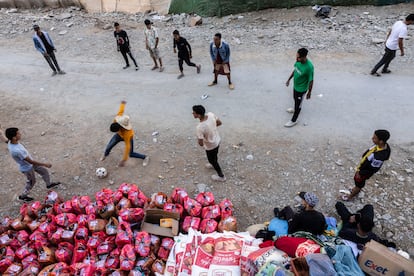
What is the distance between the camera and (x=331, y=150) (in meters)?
5.19

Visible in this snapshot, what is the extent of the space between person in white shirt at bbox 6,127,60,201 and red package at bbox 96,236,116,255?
1664 mm

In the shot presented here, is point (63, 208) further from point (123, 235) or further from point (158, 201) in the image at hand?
point (158, 201)

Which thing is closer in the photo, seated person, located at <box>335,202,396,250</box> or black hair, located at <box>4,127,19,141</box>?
seated person, located at <box>335,202,396,250</box>

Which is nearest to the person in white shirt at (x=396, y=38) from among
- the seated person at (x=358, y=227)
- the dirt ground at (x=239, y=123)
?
the dirt ground at (x=239, y=123)

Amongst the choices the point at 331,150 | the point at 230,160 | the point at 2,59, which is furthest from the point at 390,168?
the point at 2,59

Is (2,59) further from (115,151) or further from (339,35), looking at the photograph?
(339,35)

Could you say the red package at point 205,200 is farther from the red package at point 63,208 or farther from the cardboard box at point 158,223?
the red package at point 63,208

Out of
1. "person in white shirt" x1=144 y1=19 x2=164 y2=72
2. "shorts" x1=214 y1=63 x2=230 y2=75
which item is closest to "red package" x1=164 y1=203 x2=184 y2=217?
"shorts" x1=214 y1=63 x2=230 y2=75

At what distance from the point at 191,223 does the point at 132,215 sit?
0.82 meters

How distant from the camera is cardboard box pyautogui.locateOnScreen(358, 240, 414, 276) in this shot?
3.00 m

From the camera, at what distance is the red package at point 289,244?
9.93ft

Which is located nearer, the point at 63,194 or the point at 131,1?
the point at 63,194

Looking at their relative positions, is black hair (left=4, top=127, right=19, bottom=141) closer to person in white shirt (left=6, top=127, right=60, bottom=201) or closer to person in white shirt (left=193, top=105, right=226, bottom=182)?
person in white shirt (left=6, top=127, right=60, bottom=201)

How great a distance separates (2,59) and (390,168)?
1154 centimetres
